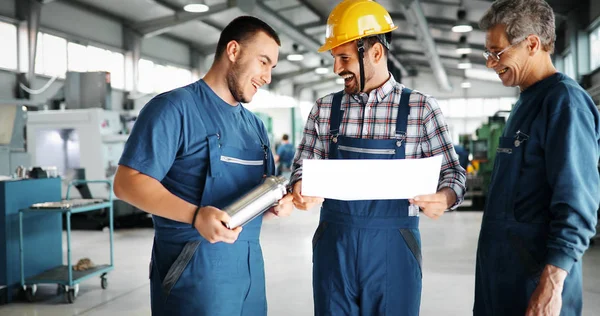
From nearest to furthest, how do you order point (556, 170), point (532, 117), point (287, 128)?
point (556, 170) < point (532, 117) < point (287, 128)

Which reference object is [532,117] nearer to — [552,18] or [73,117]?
[552,18]

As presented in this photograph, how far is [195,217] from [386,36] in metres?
1.11

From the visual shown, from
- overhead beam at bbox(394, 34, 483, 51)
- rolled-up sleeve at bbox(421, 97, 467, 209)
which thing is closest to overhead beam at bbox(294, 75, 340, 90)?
overhead beam at bbox(394, 34, 483, 51)

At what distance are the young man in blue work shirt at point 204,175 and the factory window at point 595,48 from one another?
11077 millimetres

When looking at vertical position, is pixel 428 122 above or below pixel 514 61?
below

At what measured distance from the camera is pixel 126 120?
901 cm

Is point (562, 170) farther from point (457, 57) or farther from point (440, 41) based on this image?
point (457, 57)

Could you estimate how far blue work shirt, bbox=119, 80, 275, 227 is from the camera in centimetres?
168

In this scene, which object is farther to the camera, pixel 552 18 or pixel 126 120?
pixel 126 120

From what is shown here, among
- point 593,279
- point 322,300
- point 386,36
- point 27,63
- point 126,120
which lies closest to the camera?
point 322,300

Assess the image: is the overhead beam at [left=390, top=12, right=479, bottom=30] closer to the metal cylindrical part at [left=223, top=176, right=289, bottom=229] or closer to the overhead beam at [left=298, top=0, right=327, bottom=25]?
the overhead beam at [left=298, top=0, right=327, bottom=25]

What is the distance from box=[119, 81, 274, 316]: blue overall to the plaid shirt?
35 cm

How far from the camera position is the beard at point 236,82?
193cm

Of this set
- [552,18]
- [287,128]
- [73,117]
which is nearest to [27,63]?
[73,117]
